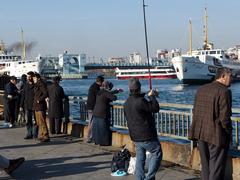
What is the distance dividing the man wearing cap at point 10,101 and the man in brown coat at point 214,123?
10392mm

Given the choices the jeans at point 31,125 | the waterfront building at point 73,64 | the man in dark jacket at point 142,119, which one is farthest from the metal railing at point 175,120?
the waterfront building at point 73,64

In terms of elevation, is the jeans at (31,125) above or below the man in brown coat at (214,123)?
below

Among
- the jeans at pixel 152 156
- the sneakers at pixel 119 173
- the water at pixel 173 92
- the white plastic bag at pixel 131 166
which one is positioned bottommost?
the water at pixel 173 92

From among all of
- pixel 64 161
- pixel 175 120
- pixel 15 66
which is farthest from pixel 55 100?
pixel 15 66

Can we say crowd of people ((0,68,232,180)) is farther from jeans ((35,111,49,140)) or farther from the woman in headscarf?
jeans ((35,111,49,140))

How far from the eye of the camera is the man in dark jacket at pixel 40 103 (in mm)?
11727

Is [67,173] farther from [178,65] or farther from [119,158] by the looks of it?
[178,65]

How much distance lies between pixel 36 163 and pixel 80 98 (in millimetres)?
4230

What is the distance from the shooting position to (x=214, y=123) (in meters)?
6.16

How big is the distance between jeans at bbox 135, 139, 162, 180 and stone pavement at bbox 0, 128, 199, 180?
92cm

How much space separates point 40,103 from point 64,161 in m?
2.61

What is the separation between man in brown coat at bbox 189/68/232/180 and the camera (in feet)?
19.8

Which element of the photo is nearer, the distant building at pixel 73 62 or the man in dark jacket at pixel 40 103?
the man in dark jacket at pixel 40 103

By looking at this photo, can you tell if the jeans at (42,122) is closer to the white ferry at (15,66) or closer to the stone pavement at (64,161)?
the stone pavement at (64,161)
